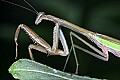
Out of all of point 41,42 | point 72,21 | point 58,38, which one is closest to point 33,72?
point 41,42

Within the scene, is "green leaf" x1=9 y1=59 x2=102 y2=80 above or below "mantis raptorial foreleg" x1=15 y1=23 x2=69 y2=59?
below

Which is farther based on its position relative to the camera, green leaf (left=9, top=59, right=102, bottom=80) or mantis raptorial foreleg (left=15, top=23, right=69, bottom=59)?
mantis raptorial foreleg (left=15, top=23, right=69, bottom=59)

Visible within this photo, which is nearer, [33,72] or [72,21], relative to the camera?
[33,72]

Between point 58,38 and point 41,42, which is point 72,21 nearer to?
point 58,38

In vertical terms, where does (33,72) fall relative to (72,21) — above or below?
below

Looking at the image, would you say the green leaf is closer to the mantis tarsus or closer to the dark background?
the mantis tarsus

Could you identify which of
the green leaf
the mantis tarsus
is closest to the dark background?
the mantis tarsus

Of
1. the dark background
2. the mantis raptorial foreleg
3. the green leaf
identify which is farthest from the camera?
the dark background
